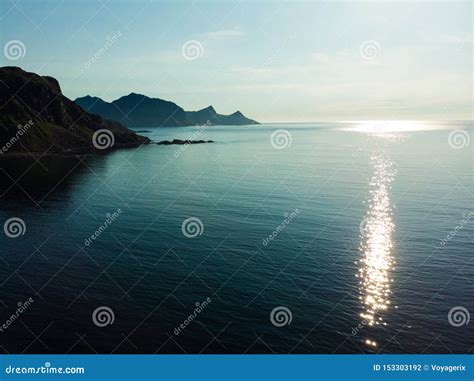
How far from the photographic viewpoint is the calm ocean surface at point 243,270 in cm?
4462

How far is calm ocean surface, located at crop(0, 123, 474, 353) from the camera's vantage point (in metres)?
44.6

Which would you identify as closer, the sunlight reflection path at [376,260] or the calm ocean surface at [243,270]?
the calm ocean surface at [243,270]

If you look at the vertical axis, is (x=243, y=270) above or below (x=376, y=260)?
below

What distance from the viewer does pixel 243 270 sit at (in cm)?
6119

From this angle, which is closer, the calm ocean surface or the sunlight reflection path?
the calm ocean surface

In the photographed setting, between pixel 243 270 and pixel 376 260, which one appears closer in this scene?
pixel 243 270

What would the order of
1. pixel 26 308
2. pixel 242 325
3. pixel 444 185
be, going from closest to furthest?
pixel 242 325 → pixel 26 308 → pixel 444 185

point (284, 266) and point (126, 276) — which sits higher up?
point (284, 266)

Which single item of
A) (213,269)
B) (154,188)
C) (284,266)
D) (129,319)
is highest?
(154,188)

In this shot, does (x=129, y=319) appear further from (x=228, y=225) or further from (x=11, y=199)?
(x=11, y=199)

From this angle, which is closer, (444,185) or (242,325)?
(242,325)
